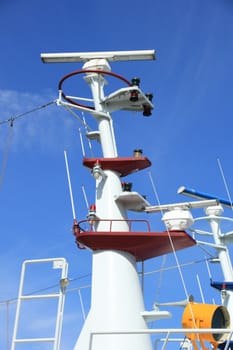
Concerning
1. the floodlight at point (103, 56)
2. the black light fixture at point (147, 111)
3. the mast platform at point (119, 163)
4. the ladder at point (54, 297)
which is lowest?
the ladder at point (54, 297)

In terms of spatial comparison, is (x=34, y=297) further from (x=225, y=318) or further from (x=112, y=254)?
(x=225, y=318)

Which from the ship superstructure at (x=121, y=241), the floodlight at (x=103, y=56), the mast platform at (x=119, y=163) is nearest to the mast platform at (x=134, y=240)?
the ship superstructure at (x=121, y=241)

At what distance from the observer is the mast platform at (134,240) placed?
14.6m

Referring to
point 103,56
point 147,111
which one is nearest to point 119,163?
point 147,111

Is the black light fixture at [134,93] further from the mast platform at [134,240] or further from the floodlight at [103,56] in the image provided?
the mast platform at [134,240]

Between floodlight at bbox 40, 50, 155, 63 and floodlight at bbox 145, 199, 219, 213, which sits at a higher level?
floodlight at bbox 40, 50, 155, 63

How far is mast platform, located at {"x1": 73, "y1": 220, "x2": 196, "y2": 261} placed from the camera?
1457cm

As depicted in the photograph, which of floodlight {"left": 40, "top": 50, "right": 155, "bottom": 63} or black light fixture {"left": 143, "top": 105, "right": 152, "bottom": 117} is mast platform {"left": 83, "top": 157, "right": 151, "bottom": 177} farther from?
floodlight {"left": 40, "top": 50, "right": 155, "bottom": 63}

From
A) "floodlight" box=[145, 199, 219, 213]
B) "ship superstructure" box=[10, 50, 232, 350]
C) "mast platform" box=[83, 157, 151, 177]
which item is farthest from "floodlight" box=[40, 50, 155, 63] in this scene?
"floodlight" box=[145, 199, 219, 213]

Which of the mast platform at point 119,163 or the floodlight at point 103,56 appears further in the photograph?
the floodlight at point 103,56

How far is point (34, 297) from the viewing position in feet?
46.0

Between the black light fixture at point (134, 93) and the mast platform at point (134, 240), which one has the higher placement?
the black light fixture at point (134, 93)

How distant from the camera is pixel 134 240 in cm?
1467

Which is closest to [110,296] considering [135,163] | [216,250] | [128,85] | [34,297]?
[34,297]
